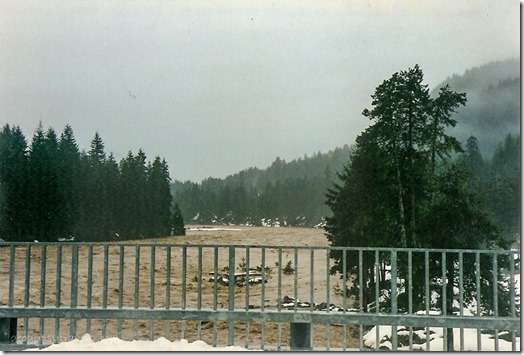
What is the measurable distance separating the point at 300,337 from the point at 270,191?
164 cm

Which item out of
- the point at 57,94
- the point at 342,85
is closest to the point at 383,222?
the point at 342,85

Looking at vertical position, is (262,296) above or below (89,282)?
below

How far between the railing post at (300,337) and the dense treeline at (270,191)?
1138 millimetres

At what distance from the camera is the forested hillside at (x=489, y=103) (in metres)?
5.28

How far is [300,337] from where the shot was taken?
475 centimetres

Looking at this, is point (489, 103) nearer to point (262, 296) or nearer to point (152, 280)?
point (262, 296)

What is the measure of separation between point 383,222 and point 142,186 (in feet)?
9.26

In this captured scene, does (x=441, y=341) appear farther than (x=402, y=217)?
No

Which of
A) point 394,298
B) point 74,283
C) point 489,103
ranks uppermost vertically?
point 489,103

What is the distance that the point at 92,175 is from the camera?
5250 millimetres

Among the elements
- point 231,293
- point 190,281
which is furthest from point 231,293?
point 190,281

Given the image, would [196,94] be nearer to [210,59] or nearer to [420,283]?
[210,59]

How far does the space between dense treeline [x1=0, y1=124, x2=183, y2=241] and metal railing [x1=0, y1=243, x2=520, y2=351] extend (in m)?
0.24

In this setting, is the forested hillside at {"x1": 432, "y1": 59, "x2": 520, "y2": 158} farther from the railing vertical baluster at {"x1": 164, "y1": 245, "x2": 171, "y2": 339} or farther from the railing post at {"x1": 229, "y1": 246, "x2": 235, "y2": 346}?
the railing vertical baluster at {"x1": 164, "y1": 245, "x2": 171, "y2": 339}
